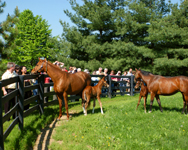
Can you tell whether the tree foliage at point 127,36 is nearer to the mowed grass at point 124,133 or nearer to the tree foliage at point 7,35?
the tree foliage at point 7,35

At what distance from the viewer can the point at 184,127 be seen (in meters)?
5.57

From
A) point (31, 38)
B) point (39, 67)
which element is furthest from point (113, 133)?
point (31, 38)

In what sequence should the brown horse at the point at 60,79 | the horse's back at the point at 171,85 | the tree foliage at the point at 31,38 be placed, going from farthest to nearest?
1. the tree foliage at the point at 31,38
2. the horse's back at the point at 171,85
3. the brown horse at the point at 60,79

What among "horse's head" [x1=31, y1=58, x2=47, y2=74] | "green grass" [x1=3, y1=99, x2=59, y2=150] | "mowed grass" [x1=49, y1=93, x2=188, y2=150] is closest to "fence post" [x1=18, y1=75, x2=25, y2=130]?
"green grass" [x1=3, y1=99, x2=59, y2=150]

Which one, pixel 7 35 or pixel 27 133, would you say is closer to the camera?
pixel 27 133

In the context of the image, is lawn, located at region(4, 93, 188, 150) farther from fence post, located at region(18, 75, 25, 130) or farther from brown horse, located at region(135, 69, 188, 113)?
brown horse, located at region(135, 69, 188, 113)

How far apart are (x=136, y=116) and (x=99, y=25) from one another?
19678 mm

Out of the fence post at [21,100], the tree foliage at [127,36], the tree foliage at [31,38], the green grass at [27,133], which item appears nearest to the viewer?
the green grass at [27,133]

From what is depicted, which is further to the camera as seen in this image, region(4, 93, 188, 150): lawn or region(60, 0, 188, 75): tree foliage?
region(60, 0, 188, 75): tree foliage

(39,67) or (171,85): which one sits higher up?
(39,67)

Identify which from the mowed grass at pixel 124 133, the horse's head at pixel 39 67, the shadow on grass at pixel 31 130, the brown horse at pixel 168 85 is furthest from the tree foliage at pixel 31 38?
the mowed grass at pixel 124 133

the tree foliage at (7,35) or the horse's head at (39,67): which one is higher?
the tree foliage at (7,35)

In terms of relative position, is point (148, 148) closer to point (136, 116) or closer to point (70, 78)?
point (136, 116)

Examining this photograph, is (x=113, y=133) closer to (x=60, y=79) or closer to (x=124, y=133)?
(x=124, y=133)
